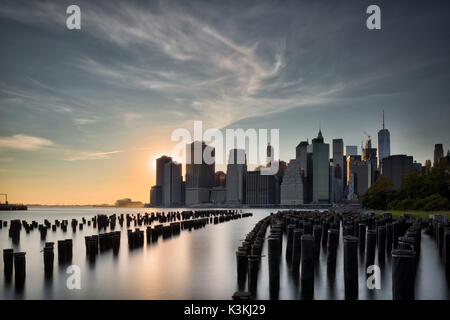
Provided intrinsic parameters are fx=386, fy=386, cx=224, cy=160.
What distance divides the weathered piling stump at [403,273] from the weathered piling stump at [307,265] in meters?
3.48

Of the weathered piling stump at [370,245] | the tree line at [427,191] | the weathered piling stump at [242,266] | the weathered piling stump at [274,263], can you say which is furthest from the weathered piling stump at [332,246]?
the tree line at [427,191]

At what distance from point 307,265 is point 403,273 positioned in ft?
12.9

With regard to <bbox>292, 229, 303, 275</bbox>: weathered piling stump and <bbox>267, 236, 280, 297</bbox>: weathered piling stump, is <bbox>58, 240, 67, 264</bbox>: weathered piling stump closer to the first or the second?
<bbox>292, 229, 303, 275</bbox>: weathered piling stump

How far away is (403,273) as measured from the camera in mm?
9273

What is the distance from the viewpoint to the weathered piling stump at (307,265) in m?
12.6

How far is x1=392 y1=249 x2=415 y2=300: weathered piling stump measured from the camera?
30.2 feet

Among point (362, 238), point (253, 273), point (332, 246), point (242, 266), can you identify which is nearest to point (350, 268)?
point (253, 273)

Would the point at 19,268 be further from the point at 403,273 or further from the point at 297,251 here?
the point at 403,273

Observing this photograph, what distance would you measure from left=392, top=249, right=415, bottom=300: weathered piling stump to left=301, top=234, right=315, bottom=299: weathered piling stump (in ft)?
11.4

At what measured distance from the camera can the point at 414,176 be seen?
72.1m

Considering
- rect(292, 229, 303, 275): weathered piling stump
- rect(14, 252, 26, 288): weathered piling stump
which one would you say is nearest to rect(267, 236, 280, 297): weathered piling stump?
rect(292, 229, 303, 275): weathered piling stump

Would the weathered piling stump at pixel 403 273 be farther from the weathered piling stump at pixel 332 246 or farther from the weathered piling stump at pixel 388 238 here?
the weathered piling stump at pixel 388 238

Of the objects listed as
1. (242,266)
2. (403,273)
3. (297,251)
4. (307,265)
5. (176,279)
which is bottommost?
(176,279)
